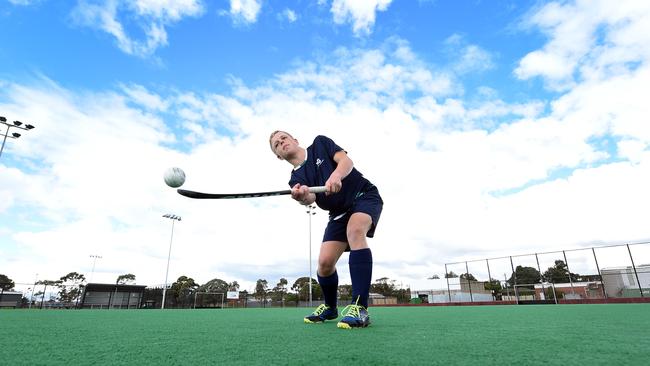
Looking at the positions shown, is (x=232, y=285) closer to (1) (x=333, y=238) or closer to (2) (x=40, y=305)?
(2) (x=40, y=305)

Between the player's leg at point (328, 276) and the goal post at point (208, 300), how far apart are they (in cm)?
3316

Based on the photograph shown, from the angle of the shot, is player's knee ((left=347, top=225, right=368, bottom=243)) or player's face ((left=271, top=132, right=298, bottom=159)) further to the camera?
player's face ((left=271, top=132, right=298, bottom=159))

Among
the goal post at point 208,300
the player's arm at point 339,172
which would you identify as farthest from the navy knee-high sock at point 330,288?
the goal post at point 208,300

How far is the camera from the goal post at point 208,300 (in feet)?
109

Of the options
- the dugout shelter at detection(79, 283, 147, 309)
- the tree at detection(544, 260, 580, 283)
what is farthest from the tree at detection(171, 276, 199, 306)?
the tree at detection(544, 260, 580, 283)

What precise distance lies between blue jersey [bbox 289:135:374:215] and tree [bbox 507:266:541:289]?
19.6 m

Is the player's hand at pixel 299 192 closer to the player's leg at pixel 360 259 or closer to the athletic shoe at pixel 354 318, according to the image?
the player's leg at pixel 360 259

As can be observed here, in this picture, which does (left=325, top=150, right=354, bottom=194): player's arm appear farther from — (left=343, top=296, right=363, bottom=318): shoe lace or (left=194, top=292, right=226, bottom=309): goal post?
(left=194, top=292, right=226, bottom=309): goal post

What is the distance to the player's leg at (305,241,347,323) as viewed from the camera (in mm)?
3268

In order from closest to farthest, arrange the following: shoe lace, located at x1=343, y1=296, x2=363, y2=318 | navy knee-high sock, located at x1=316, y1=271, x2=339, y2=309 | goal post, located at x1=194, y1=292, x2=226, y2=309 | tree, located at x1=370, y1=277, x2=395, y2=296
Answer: shoe lace, located at x1=343, y1=296, x2=363, y2=318
navy knee-high sock, located at x1=316, y1=271, x2=339, y2=309
goal post, located at x1=194, y1=292, x2=226, y2=309
tree, located at x1=370, y1=277, x2=395, y2=296

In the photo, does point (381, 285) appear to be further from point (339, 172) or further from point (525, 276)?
point (339, 172)

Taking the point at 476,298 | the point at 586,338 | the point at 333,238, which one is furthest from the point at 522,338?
the point at 476,298

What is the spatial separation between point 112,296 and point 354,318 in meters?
39.4

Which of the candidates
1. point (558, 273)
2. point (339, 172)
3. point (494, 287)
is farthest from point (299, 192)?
point (494, 287)
